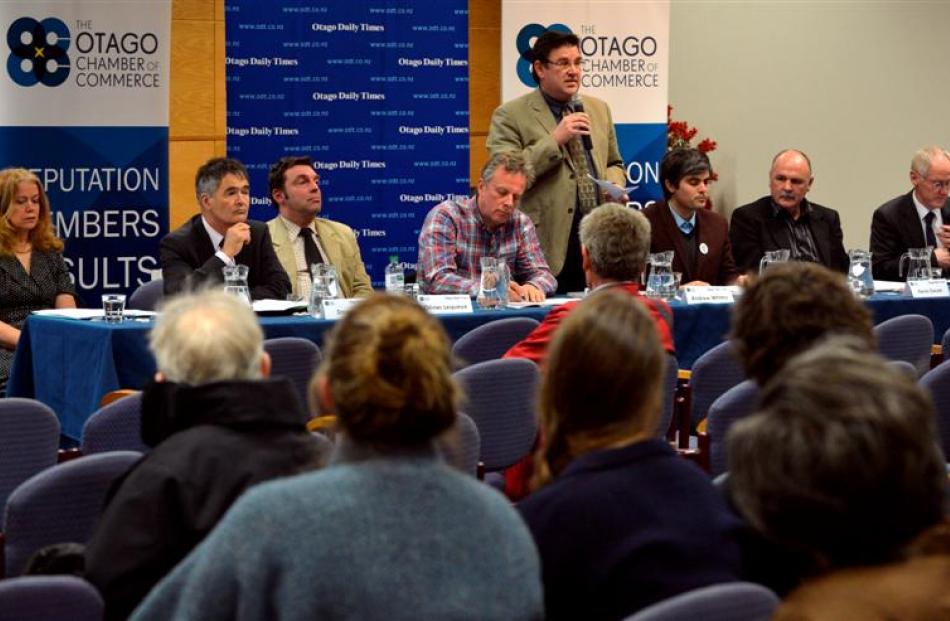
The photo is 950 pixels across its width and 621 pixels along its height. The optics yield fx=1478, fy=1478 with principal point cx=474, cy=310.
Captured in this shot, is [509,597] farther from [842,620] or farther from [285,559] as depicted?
[842,620]

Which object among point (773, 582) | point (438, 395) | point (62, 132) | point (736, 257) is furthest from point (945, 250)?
point (438, 395)

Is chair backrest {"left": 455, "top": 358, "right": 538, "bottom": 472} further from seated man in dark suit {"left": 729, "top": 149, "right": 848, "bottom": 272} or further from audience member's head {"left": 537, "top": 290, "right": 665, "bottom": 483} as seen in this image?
seated man in dark suit {"left": 729, "top": 149, "right": 848, "bottom": 272}

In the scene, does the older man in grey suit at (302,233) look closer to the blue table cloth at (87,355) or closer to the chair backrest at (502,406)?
the blue table cloth at (87,355)

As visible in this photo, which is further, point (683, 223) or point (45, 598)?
point (683, 223)

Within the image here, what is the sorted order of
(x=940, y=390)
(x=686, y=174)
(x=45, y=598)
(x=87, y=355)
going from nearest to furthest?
(x=45, y=598) → (x=940, y=390) → (x=87, y=355) → (x=686, y=174)

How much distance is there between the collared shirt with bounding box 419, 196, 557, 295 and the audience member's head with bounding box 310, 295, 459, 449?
416 centimetres

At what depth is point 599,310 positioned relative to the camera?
233 centimetres

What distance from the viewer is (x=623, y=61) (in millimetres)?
8859

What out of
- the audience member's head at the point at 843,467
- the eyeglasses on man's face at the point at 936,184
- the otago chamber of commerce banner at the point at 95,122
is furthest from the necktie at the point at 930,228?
the audience member's head at the point at 843,467

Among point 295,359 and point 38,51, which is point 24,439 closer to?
point 295,359

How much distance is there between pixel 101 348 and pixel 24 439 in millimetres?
1346

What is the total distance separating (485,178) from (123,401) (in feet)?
9.58

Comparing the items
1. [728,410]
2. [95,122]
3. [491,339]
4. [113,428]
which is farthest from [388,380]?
[95,122]

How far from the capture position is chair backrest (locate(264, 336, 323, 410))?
190 inches
